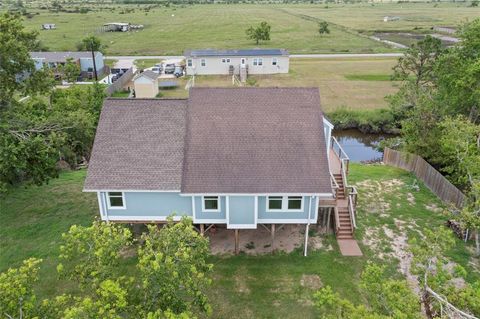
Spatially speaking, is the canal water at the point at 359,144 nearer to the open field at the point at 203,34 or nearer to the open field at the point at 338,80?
the open field at the point at 338,80

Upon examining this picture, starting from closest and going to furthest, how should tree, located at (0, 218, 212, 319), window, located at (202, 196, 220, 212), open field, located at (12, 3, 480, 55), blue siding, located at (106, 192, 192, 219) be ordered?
tree, located at (0, 218, 212, 319)
blue siding, located at (106, 192, 192, 219)
window, located at (202, 196, 220, 212)
open field, located at (12, 3, 480, 55)

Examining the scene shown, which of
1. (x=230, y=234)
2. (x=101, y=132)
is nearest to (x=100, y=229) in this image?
(x=101, y=132)

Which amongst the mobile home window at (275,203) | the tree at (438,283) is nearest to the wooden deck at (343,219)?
the mobile home window at (275,203)

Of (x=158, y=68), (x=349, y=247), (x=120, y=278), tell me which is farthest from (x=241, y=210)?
(x=158, y=68)

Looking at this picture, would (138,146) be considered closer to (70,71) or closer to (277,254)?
(277,254)

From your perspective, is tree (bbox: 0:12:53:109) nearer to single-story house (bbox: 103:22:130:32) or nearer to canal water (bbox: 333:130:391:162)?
canal water (bbox: 333:130:391:162)

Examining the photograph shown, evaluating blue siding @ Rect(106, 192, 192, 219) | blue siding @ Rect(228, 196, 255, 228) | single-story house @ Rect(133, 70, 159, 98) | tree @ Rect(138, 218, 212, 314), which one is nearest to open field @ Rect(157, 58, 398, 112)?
single-story house @ Rect(133, 70, 159, 98)
